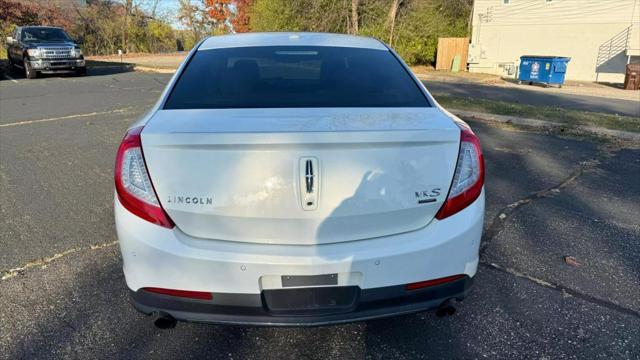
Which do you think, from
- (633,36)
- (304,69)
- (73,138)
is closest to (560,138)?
(304,69)

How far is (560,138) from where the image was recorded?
740cm

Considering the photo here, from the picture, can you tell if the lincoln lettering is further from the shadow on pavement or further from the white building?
the white building

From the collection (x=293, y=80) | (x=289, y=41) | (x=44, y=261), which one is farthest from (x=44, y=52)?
(x=293, y=80)

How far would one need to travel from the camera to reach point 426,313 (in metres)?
2.70

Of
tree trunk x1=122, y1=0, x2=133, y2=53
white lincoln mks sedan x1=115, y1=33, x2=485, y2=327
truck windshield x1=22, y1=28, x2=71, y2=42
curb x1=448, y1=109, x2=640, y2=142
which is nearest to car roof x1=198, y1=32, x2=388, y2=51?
white lincoln mks sedan x1=115, y1=33, x2=485, y2=327

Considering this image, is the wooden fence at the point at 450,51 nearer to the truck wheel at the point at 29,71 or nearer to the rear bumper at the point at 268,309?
the truck wheel at the point at 29,71

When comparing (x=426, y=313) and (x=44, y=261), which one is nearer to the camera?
(x=426, y=313)

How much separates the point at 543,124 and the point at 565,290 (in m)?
6.05

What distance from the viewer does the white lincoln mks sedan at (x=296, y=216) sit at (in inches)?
74.8

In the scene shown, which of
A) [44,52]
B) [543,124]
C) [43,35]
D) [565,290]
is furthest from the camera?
[43,35]

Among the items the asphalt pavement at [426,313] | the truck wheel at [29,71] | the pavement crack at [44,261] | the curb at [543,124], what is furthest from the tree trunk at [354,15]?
the pavement crack at [44,261]

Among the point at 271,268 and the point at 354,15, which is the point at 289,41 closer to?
the point at 271,268

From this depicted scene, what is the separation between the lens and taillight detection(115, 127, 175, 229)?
6.41 feet

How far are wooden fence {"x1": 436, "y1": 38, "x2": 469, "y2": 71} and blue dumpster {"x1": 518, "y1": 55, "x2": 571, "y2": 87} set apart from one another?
7385mm
